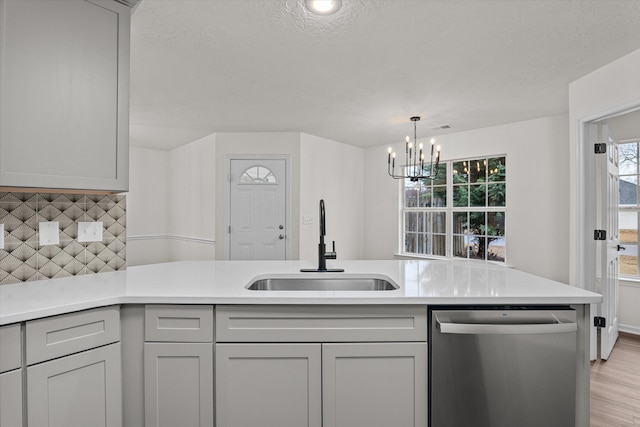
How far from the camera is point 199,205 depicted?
5.64m

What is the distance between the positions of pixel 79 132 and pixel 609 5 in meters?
2.88

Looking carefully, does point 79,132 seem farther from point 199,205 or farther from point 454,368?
point 199,205

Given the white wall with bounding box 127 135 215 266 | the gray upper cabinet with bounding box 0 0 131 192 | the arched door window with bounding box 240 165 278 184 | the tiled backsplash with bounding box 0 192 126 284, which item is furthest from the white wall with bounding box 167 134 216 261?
the gray upper cabinet with bounding box 0 0 131 192

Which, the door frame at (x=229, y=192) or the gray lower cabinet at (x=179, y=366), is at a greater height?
the door frame at (x=229, y=192)

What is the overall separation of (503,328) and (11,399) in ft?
5.88

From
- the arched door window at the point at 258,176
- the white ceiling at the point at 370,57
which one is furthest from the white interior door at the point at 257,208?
the white ceiling at the point at 370,57

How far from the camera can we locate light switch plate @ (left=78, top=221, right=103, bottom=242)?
1.88 m

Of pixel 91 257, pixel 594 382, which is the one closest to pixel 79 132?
pixel 91 257

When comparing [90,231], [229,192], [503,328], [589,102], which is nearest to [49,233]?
[90,231]

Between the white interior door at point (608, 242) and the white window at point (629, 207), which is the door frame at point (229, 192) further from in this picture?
the white window at point (629, 207)

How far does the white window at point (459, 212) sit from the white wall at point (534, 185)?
0.52 feet

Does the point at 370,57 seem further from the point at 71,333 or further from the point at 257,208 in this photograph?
the point at 257,208

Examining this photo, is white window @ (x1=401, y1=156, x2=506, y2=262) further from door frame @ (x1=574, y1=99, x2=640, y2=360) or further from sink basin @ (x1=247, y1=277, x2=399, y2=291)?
sink basin @ (x1=247, y1=277, x2=399, y2=291)

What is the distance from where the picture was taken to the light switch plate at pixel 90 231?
74.1 inches
